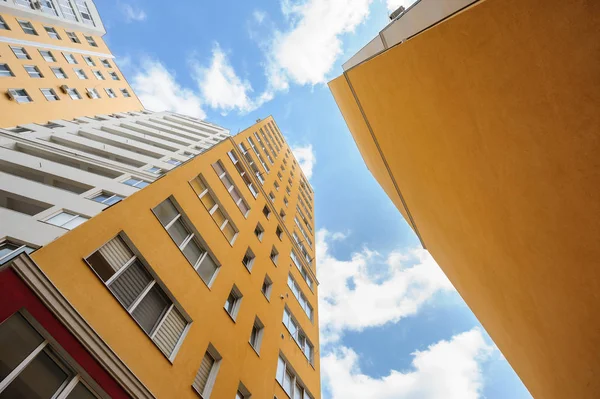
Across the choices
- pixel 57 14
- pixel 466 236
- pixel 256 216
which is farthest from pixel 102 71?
pixel 466 236

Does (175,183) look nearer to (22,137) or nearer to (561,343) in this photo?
(22,137)

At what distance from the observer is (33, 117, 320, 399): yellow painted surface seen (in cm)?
694

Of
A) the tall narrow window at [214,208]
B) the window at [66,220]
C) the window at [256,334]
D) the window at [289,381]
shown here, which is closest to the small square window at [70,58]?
the tall narrow window at [214,208]

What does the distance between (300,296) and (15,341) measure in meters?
15.2

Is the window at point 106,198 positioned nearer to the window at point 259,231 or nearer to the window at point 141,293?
the window at point 141,293

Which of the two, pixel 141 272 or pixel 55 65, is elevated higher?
pixel 55 65

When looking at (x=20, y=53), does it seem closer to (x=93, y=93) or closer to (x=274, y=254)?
(x=93, y=93)

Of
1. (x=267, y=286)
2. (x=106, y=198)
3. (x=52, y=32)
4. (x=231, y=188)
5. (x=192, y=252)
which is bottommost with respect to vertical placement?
(x=267, y=286)

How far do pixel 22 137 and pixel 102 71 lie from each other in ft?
91.5

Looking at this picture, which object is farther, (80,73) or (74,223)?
(80,73)

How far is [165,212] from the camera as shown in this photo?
34.8 ft

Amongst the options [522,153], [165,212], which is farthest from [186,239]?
[522,153]

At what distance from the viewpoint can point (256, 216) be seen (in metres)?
17.7

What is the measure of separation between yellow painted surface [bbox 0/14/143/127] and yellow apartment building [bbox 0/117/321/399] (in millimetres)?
15645
